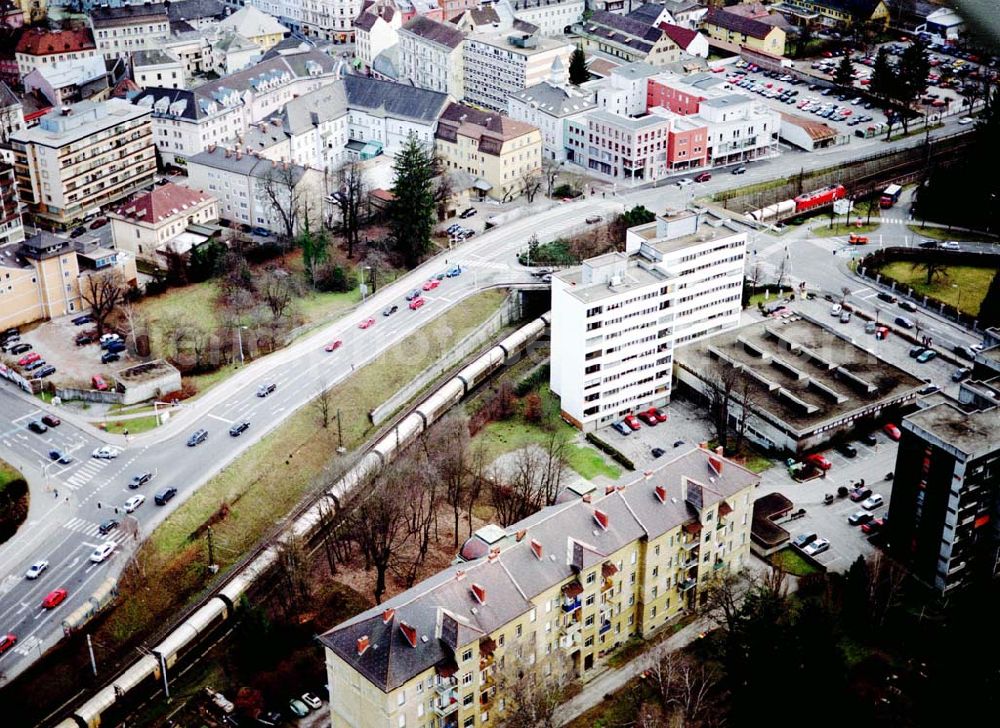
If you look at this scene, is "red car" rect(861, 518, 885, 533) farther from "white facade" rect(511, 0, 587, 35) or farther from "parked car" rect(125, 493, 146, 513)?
"white facade" rect(511, 0, 587, 35)

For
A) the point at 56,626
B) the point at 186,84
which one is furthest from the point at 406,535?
the point at 186,84

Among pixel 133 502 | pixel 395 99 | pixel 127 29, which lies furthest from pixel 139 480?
pixel 127 29

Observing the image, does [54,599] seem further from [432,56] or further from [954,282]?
[432,56]

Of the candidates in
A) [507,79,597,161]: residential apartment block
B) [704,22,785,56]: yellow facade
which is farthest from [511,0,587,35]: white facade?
[507,79,597,161]: residential apartment block

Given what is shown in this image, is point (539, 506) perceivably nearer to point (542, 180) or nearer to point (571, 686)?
point (571, 686)

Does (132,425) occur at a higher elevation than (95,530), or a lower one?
higher

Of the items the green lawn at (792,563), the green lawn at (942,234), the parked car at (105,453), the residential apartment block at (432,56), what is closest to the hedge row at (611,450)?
the green lawn at (792,563)
